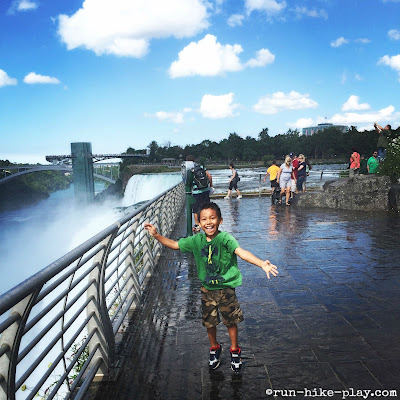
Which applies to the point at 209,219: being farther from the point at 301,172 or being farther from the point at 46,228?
the point at 46,228

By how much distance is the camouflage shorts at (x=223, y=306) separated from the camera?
115 inches

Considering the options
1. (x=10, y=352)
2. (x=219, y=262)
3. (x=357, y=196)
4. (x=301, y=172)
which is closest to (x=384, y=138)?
(x=357, y=196)

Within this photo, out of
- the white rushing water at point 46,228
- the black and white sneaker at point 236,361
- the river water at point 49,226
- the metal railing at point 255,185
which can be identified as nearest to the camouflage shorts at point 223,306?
the black and white sneaker at point 236,361

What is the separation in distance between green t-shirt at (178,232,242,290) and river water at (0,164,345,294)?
4927 cm

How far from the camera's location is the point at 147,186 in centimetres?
5559

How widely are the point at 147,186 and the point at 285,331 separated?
5275 centimetres

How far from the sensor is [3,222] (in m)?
103

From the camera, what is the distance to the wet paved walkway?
2.78 m

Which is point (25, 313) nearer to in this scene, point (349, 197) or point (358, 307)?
point (358, 307)

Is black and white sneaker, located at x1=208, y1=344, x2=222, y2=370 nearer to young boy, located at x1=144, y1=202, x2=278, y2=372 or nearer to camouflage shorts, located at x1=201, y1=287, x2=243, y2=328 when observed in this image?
young boy, located at x1=144, y1=202, x2=278, y2=372

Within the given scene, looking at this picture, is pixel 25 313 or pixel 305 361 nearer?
pixel 25 313

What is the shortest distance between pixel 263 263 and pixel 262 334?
49.5 inches

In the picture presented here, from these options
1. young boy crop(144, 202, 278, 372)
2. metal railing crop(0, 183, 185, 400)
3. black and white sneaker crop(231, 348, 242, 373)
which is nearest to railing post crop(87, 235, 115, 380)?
metal railing crop(0, 183, 185, 400)

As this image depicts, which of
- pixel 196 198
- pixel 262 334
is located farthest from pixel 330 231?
pixel 262 334
